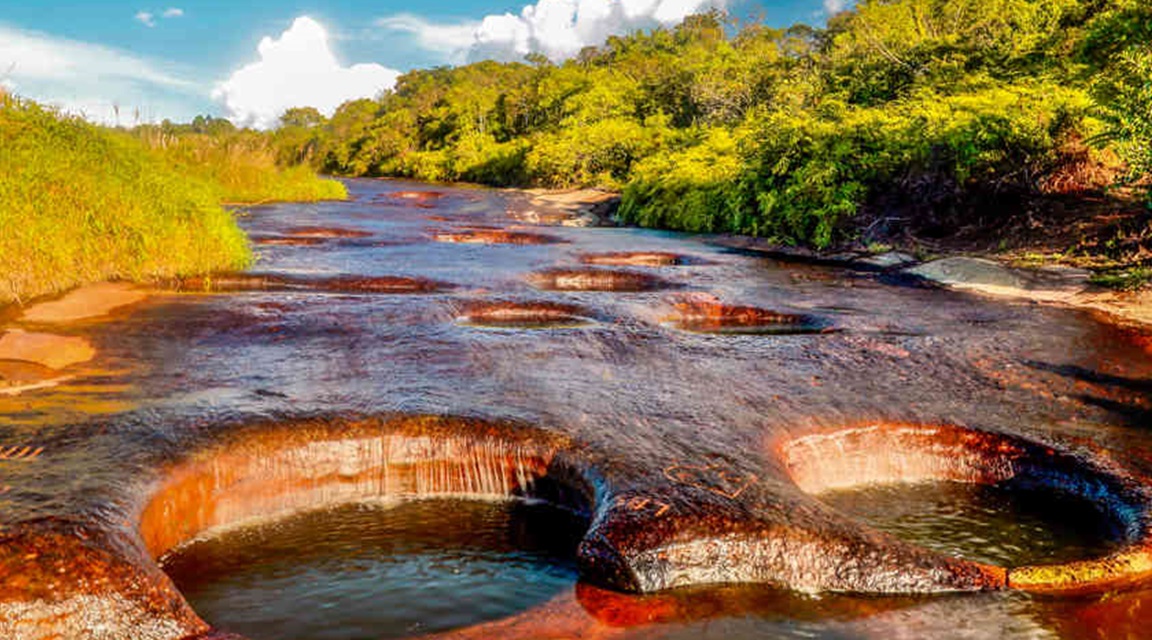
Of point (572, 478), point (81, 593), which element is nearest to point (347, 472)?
point (572, 478)

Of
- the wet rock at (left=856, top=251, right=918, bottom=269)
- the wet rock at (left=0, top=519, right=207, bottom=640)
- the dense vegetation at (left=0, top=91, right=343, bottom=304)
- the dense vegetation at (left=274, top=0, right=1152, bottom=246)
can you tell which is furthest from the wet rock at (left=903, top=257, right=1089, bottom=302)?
the wet rock at (left=0, top=519, right=207, bottom=640)

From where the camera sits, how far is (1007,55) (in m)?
21.2

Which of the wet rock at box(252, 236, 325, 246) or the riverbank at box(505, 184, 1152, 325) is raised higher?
the riverbank at box(505, 184, 1152, 325)

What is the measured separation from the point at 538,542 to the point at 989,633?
2401 millimetres

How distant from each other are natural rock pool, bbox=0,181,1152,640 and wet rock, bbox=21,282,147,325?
1.08 ft

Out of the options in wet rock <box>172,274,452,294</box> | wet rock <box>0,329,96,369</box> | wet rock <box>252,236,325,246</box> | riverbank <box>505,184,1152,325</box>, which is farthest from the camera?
wet rock <box>252,236,325,246</box>

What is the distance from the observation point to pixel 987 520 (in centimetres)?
554

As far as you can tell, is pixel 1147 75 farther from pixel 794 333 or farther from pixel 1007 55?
pixel 1007 55

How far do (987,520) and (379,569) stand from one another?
12.8 ft

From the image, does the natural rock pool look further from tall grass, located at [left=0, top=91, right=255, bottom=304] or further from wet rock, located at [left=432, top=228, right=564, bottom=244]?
wet rock, located at [left=432, top=228, right=564, bottom=244]

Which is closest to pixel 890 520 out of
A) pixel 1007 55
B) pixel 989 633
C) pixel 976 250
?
pixel 989 633

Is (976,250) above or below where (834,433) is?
A: above

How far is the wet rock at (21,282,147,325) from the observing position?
843 centimetres

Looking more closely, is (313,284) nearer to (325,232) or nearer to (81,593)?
(325,232)
